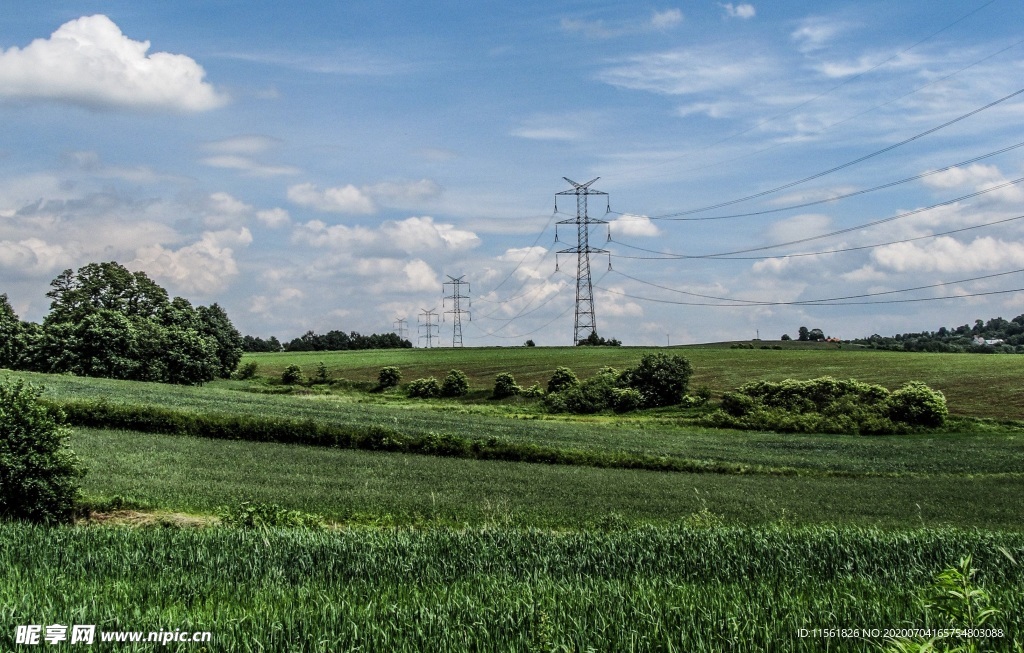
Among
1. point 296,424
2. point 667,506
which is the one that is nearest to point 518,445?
point 296,424

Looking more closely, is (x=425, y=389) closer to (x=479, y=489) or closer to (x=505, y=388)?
(x=505, y=388)

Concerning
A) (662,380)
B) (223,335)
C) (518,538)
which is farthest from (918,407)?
(223,335)

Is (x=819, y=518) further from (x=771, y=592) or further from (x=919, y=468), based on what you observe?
(x=919, y=468)

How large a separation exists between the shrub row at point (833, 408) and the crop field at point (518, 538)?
13.6 feet

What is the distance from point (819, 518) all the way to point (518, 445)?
15.7 meters

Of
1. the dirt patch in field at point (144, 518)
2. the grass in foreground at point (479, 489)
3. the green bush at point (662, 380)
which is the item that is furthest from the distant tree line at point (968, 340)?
the dirt patch in field at point (144, 518)

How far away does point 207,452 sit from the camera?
31.0 meters

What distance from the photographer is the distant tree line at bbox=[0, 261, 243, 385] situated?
8306cm

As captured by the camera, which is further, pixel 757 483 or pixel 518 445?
pixel 518 445

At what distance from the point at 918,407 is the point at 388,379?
5976 cm

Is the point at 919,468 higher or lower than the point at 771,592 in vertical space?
lower

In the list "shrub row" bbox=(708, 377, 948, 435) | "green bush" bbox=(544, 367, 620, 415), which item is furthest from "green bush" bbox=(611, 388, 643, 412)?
"shrub row" bbox=(708, 377, 948, 435)

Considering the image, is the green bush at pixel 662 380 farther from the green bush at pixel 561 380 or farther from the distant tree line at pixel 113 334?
the distant tree line at pixel 113 334

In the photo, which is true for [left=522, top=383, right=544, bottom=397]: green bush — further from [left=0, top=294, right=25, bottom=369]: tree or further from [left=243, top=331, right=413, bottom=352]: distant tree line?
[left=243, top=331, right=413, bottom=352]: distant tree line
